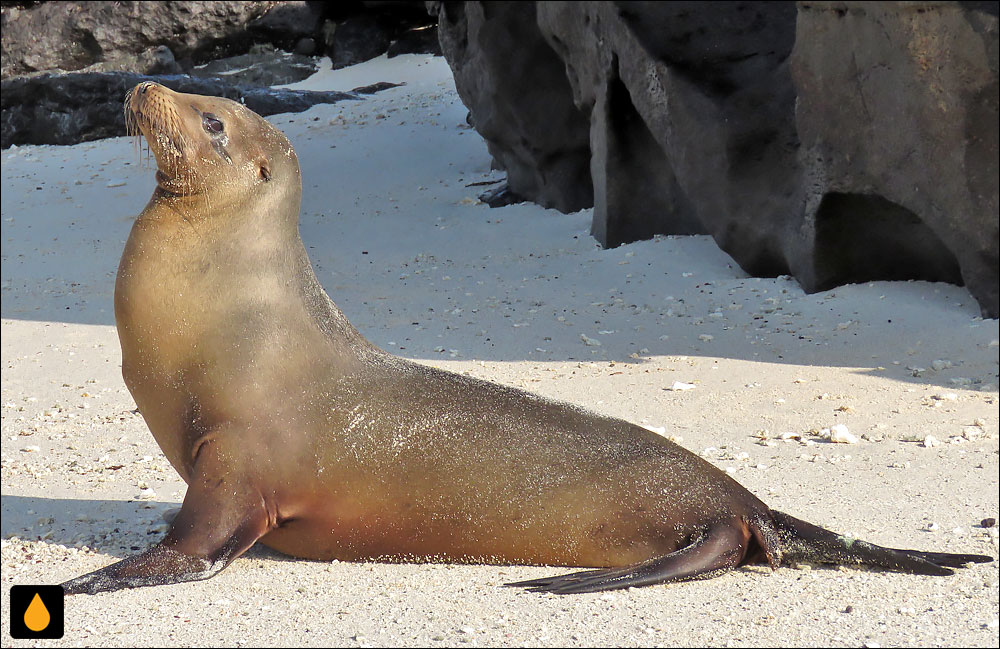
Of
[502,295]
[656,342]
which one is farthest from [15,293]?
[656,342]

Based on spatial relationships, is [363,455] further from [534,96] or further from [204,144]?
[534,96]

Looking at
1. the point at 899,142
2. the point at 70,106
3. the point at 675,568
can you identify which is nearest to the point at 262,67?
the point at 70,106

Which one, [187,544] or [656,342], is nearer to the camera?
[187,544]

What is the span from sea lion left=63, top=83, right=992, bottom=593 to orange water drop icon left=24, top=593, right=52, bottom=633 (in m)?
0.42

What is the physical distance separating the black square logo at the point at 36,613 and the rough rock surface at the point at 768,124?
15.3 feet

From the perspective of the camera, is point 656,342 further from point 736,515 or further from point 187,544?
point 187,544

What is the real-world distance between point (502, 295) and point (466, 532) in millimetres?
4825

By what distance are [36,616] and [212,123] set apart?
1508 millimetres

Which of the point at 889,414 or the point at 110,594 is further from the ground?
the point at 110,594

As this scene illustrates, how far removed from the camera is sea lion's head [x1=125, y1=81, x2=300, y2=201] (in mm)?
3236

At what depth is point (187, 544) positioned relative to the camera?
113 inches

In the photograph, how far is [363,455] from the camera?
10.1 feet

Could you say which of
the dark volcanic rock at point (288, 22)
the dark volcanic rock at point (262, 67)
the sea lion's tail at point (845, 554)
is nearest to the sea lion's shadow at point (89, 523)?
the sea lion's tail at point (845, 554)

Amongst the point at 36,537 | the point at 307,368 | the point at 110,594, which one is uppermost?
the point at 307,368
